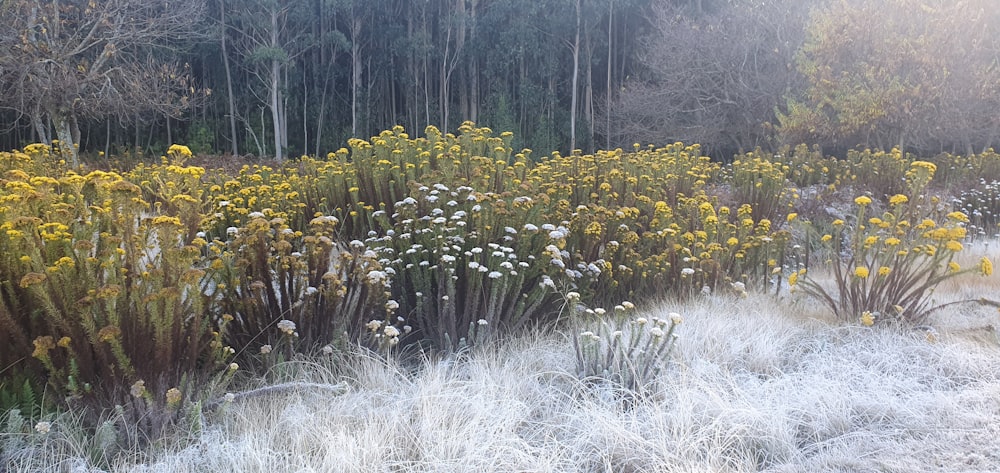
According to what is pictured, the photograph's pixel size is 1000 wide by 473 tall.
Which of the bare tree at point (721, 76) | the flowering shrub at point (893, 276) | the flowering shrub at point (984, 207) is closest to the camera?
the flowering shrub at point (893, 276)

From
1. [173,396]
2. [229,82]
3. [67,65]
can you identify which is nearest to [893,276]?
[173,396]

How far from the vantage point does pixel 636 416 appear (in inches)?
107

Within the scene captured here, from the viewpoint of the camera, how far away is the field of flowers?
93.2 inches

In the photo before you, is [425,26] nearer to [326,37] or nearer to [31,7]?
[326,37]

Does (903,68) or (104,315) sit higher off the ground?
Result: (903,68)

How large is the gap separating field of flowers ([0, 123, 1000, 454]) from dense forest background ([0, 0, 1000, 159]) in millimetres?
7483

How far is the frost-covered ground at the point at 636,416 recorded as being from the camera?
2.31 meters

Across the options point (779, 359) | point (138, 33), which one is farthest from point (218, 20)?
point (779, 359)

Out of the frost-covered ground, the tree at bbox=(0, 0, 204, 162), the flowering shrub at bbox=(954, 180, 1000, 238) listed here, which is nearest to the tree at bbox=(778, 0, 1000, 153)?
the flowering shrub at bbox=(954, 180, 1000, 238)

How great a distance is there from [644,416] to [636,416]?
0.14ft

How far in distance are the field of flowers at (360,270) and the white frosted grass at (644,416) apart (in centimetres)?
17

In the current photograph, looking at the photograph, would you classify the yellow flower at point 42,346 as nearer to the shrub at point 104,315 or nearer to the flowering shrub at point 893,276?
the shrub at point 104,315

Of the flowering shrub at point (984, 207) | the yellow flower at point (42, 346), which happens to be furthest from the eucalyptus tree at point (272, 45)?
the yellow flower at point (42, 346)

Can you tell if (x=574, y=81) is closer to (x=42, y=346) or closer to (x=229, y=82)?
(x=229, y=82)
